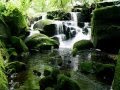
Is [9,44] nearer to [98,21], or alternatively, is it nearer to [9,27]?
[9,27]

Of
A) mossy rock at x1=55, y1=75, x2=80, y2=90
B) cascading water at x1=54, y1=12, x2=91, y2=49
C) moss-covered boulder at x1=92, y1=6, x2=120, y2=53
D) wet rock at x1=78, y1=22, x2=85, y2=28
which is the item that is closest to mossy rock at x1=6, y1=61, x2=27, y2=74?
mossy rock at x1=55, y1=75, x2=80, y2=90

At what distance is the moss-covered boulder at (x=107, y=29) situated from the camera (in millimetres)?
17469

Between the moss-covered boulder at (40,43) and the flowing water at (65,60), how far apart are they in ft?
2.08

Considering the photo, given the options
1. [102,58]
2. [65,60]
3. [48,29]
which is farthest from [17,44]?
[48,29]

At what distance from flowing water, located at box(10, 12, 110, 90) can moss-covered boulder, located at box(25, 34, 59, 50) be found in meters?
0.63

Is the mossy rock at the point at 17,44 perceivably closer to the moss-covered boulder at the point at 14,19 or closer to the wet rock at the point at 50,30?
the moss-covered boulder at the point at 14,19

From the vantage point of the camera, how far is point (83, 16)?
1022 inches

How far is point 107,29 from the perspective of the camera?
17688 mm

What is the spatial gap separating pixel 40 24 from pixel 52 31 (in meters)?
1.50

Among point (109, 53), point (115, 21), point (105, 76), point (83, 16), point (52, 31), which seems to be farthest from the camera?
point (83, 16)

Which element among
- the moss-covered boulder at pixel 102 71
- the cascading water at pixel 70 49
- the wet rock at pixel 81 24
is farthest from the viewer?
the wet rock at pixel 81 24

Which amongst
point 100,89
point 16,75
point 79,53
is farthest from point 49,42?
point 100,89

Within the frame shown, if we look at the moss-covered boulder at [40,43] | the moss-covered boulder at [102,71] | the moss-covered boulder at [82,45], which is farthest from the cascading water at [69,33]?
the moss-covered boulder at [102,71]

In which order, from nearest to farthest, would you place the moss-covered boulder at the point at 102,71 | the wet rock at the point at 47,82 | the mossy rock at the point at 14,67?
the wet rock at the point at 47,82 → the moss-covered boulder at the point at 102,71 → the mossy rock at the point at 14,67
